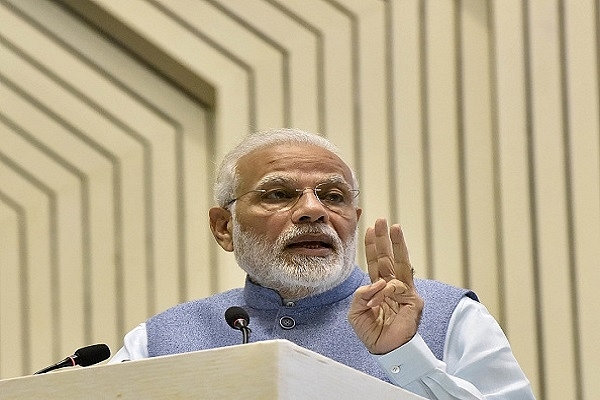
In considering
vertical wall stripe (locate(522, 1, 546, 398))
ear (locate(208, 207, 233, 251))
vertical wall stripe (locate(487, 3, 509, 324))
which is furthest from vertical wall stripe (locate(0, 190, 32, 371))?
vertical wall stripe (locate(522, 1, 546, 398))

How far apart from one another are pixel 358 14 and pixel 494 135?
65 centimetres

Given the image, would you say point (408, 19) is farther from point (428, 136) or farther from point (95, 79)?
point (95, 79)

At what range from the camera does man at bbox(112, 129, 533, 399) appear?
10.2ft

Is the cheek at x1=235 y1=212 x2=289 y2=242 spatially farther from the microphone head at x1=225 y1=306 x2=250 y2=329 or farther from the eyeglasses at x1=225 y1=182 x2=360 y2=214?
the microphone head at x1=225 y1=306 x2=250 y2=329

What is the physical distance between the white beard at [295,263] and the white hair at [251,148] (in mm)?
174

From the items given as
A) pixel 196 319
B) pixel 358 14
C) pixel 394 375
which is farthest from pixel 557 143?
pixel 394 375

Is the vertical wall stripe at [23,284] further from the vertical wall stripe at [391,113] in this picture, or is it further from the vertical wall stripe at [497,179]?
the vertical wall stripe at [497,179]

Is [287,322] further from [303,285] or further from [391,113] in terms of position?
[391,113]

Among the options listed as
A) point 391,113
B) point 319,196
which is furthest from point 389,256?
point 391,113

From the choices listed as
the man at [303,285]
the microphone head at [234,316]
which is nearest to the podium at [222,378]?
the microphone head at [234,316]

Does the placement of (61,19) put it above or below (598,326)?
above

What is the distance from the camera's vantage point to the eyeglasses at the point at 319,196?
3408 millimetres

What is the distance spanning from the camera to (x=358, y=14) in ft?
14.9

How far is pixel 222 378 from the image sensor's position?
74.5 inches
